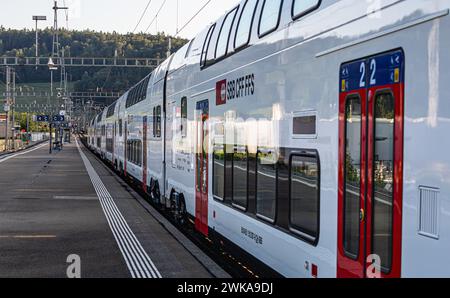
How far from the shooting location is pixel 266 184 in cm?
766

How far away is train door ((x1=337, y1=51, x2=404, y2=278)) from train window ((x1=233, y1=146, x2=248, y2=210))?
125 inches

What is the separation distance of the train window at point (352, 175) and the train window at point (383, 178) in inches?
11.2

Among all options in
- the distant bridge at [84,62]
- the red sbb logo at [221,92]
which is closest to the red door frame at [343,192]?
the red sbb logo at [221,92]

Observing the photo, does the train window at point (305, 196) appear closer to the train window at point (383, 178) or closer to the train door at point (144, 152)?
the train window at point (383, 178)

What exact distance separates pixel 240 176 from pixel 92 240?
4.25 meters

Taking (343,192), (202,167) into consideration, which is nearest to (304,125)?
(343,192)

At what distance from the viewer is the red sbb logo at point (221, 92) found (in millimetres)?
9648

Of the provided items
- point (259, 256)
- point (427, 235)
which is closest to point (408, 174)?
point (427, 235)

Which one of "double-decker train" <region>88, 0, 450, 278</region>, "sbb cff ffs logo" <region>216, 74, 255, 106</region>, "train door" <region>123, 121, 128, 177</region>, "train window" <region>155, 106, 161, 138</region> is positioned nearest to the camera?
"double-decker train" <region>88, 0, 450, 278</region>

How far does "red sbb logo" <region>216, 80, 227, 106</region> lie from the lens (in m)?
9.65

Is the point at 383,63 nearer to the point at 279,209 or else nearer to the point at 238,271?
the point at 279,209

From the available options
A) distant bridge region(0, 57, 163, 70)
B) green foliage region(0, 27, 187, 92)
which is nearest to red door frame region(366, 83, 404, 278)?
green foliage region(0, 27, 187, 92)

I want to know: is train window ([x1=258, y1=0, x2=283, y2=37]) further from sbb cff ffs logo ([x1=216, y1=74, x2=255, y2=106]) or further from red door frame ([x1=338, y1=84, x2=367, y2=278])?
red door frame ([x1=338, y1=84, x2=367, y2=278])

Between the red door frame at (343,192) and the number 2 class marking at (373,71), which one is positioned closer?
the number 2 class marking at (373,71)
